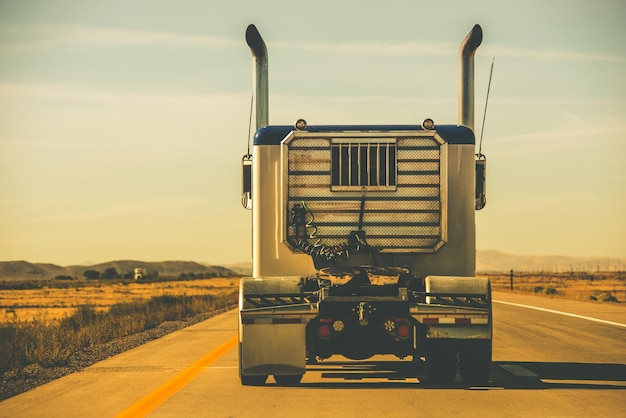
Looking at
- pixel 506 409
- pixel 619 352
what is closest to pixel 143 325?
pixel 619 352

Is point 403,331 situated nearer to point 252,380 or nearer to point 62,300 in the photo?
point 252,380

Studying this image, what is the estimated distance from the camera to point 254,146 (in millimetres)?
13094

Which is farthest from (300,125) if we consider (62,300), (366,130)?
(62,300)

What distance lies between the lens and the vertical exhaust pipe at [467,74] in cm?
1392

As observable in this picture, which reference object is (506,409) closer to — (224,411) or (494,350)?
(224,411)

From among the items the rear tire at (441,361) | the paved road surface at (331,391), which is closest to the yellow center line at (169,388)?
the paved road surface at (331,391)

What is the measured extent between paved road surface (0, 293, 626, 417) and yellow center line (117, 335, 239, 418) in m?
0.01

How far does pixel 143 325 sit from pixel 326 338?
14.7 m

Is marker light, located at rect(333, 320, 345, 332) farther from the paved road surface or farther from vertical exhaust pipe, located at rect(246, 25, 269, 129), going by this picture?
vertical exhaust pipe, located at rect(246, 25, 269, 129)

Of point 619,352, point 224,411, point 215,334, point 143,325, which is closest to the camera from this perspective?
point 224,411

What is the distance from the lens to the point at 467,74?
14.3m

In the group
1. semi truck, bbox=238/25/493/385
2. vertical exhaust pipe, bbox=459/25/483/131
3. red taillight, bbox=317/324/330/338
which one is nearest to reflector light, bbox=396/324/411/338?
semi truck, bbox=238/25/493/385

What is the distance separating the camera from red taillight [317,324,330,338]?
12.1 meters

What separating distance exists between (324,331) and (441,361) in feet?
4.93
